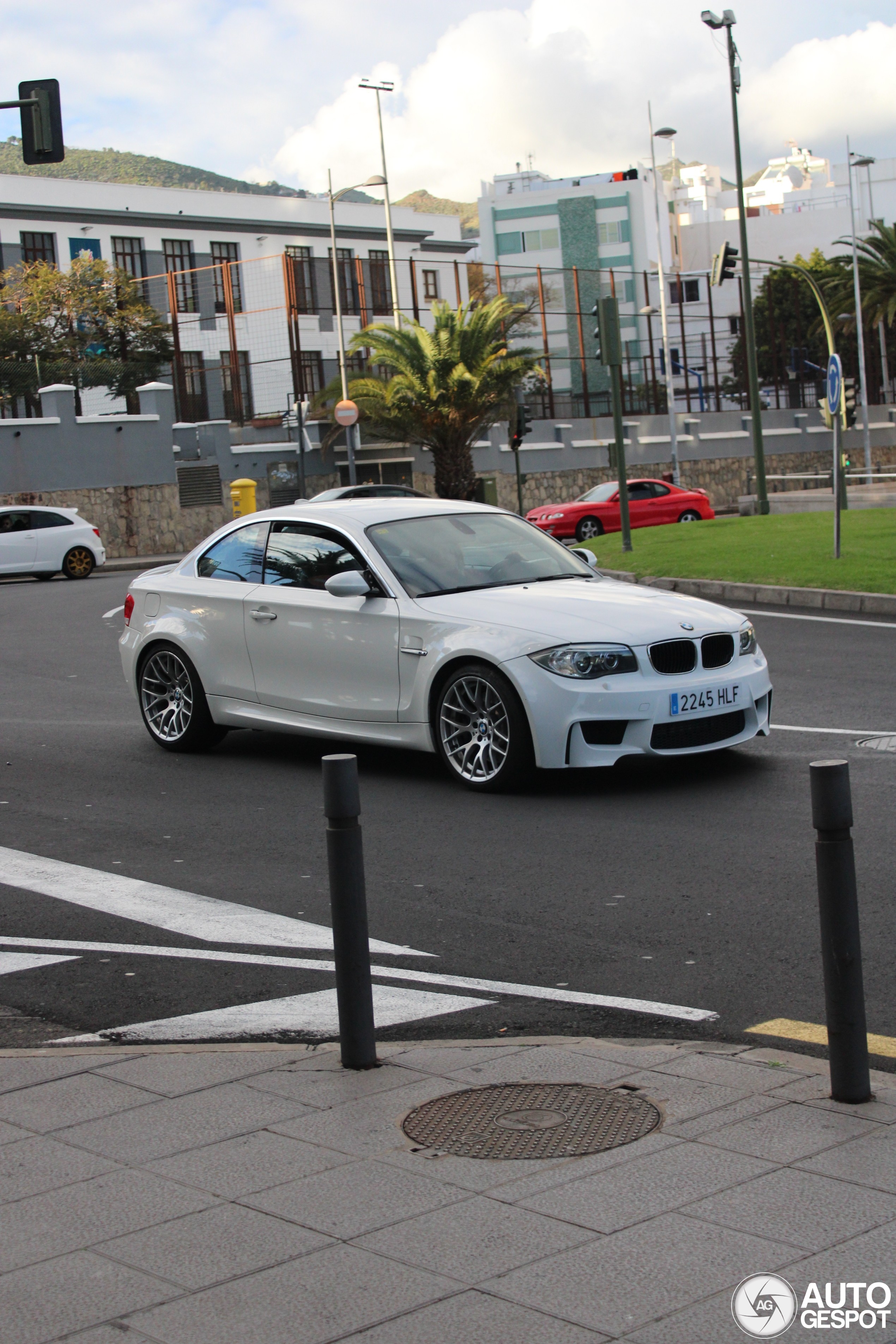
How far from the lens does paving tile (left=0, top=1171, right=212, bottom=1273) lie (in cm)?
305

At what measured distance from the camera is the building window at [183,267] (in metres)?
61.2

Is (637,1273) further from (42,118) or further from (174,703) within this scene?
(42,118)

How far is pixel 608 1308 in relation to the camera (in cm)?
270

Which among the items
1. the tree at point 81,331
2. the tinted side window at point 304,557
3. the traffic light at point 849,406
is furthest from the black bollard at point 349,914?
the tree at point 81,331

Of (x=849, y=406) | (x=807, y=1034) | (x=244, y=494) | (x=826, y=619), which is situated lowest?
(x=807, y=1034)

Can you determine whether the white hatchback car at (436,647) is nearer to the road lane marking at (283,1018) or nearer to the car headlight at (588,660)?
the car headlight at (588,660)

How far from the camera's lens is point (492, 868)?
21.5 feet

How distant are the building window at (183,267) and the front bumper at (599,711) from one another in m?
55.8

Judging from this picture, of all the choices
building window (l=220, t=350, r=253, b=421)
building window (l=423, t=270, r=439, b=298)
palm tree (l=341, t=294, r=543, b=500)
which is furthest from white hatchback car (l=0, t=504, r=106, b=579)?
building window (l=423, t=270, r=439, b=298)

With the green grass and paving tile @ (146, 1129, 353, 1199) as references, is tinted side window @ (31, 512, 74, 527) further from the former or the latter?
paving tile @ (146, 1129, 353, 1199)

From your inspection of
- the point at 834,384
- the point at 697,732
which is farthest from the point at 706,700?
the point at 834,384

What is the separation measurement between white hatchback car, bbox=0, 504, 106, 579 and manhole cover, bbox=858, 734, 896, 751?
74.2 ft

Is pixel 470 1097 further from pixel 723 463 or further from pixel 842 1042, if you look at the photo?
pixel 723 463

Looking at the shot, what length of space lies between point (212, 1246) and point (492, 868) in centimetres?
360
